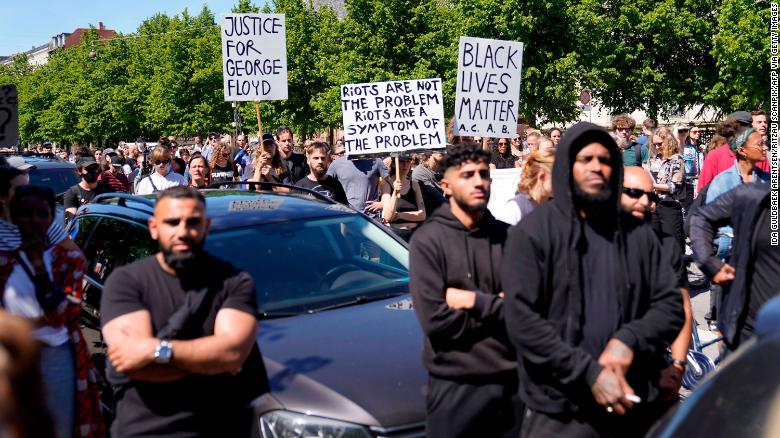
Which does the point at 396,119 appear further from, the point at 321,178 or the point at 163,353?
the point at 163,353

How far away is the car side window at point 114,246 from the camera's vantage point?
5.67 meters

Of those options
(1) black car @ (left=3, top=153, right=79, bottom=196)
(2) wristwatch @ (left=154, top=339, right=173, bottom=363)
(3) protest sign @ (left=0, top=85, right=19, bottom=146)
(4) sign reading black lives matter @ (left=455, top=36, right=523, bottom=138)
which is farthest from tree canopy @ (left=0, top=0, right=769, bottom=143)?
(2) wristwatch @ (left=154, top=339, right=173, bottom=363)

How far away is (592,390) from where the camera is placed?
3.38 m

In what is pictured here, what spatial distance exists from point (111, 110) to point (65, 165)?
4715cm

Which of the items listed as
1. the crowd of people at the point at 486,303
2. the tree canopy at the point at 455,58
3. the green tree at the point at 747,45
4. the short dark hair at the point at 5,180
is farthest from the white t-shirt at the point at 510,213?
the tree canopy at the point at 455,58

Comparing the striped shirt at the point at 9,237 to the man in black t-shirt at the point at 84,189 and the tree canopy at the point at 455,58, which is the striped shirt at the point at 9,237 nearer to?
the man in black t-shirt at the point at 84,189

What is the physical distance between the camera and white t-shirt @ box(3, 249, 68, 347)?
175 inches

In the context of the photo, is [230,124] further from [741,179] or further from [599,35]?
[741,179]

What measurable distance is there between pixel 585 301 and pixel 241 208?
293 centimetres

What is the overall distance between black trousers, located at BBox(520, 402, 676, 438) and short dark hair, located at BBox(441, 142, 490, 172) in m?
1.27

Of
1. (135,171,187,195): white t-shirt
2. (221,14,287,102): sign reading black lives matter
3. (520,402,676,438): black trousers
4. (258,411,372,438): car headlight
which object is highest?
(221,14,287,102): sign reading black lives matter

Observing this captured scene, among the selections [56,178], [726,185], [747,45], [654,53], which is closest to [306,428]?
[726,185]

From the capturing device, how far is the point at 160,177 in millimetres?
10383

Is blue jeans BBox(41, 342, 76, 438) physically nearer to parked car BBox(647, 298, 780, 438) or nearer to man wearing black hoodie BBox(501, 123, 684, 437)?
man wearing black hoodie BBox(501, 123, 684, 437)
